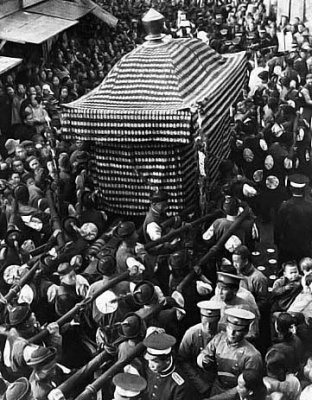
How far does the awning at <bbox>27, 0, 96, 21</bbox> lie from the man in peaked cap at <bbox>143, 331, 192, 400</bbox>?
1059cm

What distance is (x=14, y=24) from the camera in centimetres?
1315

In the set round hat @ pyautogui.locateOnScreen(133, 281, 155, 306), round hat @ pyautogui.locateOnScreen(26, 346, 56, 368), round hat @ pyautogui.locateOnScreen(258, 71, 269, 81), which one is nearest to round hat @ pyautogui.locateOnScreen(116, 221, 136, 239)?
round hat @ pyautogui.locateOnScreen(133, 281, 155, 306)

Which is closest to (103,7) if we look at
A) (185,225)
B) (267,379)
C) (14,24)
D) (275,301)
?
(14,24)

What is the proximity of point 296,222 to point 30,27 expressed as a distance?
7705 mm

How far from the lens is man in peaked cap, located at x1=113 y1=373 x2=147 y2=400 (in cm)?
443

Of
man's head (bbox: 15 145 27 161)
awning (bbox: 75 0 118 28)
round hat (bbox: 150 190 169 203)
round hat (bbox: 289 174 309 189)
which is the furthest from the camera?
awning (bbox: 75 0 118 28)

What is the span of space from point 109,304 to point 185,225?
1583 mm

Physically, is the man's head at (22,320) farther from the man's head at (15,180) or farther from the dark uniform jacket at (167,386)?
the man's head at (15,180)

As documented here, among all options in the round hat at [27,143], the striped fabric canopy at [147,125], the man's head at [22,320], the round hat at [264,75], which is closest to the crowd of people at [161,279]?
the man's head at [22,320]

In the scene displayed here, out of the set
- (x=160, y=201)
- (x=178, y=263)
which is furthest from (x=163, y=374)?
(x=160, y=201)

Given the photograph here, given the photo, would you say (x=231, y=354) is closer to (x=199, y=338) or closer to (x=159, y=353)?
(x=199, y=338)

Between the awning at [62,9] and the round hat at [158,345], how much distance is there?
10.5m

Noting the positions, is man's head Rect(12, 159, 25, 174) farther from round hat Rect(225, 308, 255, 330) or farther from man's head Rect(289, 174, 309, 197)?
round hat Rect(225, 308, 255, 330)

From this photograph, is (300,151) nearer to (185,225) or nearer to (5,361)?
(185,225)
